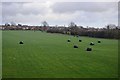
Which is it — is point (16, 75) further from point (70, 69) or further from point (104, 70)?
point (104, 70)

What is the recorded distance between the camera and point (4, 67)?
2258 cm

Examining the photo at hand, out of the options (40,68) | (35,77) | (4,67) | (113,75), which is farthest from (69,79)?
(4,67)

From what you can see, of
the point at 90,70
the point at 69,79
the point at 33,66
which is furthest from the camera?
the point at 33,66

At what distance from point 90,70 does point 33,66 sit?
183 inches

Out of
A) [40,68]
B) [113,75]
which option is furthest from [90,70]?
[40,68]

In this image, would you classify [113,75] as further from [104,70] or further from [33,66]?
[33,66]

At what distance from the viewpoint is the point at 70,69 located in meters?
22.2

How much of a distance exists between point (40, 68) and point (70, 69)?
2.27m

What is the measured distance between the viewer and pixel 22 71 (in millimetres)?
20891

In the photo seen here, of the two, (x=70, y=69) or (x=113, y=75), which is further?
(x=70, y=69)

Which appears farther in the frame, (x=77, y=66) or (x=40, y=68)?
(x=77, y=66)

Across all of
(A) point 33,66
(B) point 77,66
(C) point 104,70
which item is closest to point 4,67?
(A) point 33,66

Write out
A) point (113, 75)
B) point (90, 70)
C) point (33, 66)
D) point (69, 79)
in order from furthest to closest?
point (33, 66) → point (90, 70) → point (113, 75) → point (69, 79)

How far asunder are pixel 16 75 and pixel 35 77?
4.62 ft
